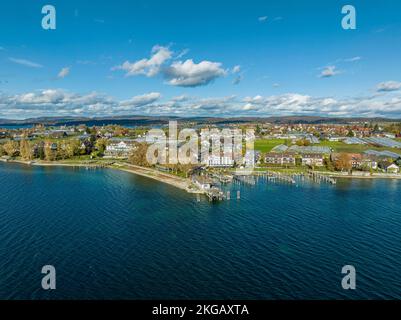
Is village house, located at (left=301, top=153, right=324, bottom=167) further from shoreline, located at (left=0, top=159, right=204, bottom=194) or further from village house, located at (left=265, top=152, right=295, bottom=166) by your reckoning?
shoreline, located at (left=0, top=159, right=204, bottom=194)

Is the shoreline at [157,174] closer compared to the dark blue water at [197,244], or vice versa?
the dark blue water at [197,244]

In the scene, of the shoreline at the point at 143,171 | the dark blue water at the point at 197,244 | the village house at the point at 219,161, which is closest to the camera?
the dark blue water at the point at 197,244

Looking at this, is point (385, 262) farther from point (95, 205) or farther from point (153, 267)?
point (95, 205)

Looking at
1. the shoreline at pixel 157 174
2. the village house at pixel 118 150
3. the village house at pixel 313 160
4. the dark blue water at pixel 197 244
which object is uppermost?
the village house at pixel 118 150

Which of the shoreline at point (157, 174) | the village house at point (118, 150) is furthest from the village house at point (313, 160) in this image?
the village house at point (118, 150)

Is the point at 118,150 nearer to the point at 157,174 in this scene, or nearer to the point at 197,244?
the point at 157,174

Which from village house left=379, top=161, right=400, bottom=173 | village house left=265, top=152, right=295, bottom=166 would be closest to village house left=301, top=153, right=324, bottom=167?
village house left=265, top=152, right=295, bottom=166

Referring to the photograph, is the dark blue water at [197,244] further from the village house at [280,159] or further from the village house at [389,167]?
the village house at [280,159]

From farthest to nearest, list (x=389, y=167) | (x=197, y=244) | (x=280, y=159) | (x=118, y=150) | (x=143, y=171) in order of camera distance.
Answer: (x=118, y=150) → (x=280, y=159) → (x=143, y=171) → (x=389, y=167) → (x=197, y=244)

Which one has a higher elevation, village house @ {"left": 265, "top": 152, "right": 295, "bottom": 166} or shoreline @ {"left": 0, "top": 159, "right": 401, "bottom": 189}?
village house @ {"left": 265, "top": 152, "right": 295, "bottom": 166}

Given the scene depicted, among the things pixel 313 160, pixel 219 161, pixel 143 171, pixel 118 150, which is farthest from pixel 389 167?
pixel 118 150
